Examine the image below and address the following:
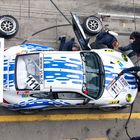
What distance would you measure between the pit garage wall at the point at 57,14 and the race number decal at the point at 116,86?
1977 mm

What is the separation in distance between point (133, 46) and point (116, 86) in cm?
145

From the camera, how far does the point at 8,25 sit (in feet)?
35.5

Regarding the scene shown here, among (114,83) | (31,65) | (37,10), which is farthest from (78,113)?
(37,10)

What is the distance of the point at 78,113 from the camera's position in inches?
435

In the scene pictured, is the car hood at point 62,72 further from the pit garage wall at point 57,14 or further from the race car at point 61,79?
the pit garage wall at point 57,14

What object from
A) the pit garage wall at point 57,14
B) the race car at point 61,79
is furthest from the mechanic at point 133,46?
the race car at point 61,79

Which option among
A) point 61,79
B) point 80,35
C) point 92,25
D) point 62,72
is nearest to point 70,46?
point 80,35

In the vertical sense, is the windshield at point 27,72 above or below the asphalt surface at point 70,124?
above

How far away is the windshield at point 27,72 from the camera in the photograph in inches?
379

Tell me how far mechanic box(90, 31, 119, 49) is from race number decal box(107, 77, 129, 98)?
3.88 feet

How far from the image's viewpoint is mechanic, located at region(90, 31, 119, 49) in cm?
1113

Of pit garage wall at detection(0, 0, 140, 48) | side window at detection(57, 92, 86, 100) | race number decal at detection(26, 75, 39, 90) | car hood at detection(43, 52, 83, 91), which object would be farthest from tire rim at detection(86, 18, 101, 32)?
race number decal at detection(26, 75, 39, 90)

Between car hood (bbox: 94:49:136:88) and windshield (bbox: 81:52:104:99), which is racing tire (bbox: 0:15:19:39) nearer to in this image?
windshield (bbox: 81:52:104:99)

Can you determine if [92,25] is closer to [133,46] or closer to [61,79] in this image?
[133,46]
